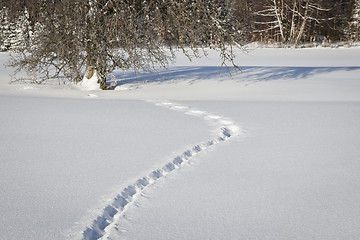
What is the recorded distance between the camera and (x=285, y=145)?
493 centimetres

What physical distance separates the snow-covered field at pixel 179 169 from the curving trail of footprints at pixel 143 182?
1cm

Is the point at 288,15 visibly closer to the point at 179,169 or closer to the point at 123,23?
the point at 123,23

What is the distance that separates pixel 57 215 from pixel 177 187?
1.01 meters

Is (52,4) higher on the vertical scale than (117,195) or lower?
higher

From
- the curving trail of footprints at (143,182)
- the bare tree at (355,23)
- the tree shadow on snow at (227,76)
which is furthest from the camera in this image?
the bare tree at (355,23)

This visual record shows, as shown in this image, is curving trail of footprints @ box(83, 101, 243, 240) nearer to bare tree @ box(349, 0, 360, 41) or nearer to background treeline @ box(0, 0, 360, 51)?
background treeline @ box(0, 0, 360, 51)

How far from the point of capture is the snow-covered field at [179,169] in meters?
2.78

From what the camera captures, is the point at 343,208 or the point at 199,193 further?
the point at 199,193

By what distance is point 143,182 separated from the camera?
3598mm

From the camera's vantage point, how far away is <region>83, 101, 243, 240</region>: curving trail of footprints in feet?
8.91

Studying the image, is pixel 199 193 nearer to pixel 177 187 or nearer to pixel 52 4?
pixel 177 187

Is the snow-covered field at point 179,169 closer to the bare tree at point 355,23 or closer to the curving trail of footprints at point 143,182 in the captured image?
the curving trail of footprints at point 143,182

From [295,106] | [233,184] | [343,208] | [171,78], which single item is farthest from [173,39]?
[343,208]

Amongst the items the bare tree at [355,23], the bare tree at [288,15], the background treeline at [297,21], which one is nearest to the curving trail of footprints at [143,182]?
the background treeline at [297,21]
